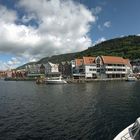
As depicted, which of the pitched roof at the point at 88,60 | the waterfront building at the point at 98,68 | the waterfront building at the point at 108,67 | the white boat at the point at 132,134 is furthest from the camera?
the pitched roof at the point at 88,60

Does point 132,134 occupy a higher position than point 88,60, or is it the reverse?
point 88,60

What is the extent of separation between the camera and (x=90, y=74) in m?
186

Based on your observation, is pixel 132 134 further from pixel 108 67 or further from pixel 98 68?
pixel 98 68

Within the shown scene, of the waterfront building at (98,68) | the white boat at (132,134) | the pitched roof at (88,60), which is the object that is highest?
the pitched roof at (88,60)

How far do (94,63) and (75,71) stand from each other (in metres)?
17.0

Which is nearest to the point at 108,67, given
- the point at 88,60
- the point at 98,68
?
the point at 98,68

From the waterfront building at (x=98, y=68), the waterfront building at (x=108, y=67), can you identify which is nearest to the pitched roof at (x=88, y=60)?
the waterfront building at (x=98, y=68)

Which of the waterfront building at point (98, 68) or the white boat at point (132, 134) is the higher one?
the waterfront building at point (98, 68)

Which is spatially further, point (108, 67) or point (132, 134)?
point (108, 67)

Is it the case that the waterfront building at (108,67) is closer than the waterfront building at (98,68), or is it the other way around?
the waterfront building at (98,68)

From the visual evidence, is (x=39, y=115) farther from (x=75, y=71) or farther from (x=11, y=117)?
(x=75, y=71)

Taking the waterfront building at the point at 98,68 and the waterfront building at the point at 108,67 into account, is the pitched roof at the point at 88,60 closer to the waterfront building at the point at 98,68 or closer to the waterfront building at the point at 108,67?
the waterfront building at the point at 98,68

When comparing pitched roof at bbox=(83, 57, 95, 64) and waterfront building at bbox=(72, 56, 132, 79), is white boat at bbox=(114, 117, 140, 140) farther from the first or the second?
pitched roof at bbox=(83, 57, 95, 64)

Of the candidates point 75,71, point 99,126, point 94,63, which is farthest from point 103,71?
point 99,126
